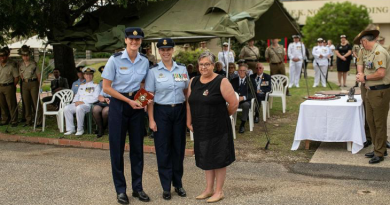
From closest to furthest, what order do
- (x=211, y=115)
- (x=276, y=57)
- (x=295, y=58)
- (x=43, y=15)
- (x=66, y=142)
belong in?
(x=211, y=115)
(x=66, y=142)
(x=43, y=15)
(x=276, y=57)
(x=295, y=58)

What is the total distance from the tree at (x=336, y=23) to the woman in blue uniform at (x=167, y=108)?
1067 inches

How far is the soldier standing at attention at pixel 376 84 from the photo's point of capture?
23.1ft

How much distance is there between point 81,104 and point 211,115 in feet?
17.3

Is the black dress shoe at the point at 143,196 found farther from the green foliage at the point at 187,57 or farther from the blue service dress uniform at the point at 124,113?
the green foliage at the point at 187,57

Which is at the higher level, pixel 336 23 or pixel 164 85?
pixel 336 23

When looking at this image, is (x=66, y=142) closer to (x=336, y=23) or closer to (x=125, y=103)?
(x=125, y=103)

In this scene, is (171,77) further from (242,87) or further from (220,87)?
(242,87)

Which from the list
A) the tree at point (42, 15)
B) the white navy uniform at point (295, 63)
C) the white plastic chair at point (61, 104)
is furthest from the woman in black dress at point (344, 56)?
the white plastic chair at point (61, 104)

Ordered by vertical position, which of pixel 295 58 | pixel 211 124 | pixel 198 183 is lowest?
pixel 198 183

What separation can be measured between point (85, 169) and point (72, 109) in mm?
3045

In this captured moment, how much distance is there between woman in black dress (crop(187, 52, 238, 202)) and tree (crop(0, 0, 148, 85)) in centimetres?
506

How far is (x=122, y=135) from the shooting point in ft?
18.4

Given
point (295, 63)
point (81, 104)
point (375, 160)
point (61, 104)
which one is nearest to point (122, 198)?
point (375, 160)

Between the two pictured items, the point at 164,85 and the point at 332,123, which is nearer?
the point at 164,85
